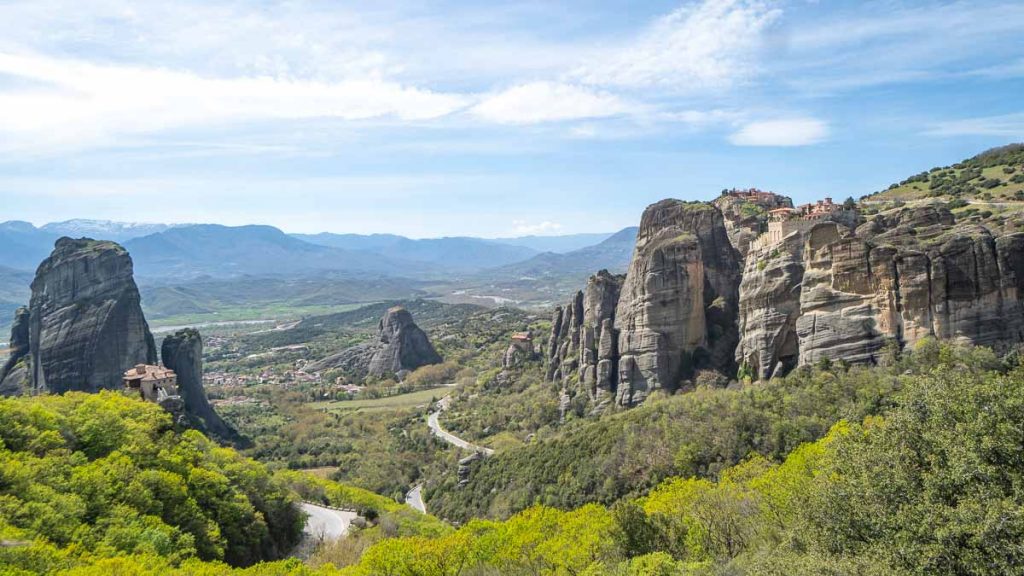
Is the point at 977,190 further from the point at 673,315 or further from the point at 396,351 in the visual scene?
the point at 396,351

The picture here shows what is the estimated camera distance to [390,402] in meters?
107

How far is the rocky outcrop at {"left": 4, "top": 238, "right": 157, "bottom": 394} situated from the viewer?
75.2 meters

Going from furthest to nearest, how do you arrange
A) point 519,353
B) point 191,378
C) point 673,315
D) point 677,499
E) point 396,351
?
point 396,351, point 519,353, point 191,378, point 673,315, point 677,499

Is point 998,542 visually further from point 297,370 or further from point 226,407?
point 297,370

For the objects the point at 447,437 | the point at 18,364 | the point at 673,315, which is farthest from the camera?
the point at 18,364

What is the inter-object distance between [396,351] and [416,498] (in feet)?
228

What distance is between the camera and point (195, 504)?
107 ft

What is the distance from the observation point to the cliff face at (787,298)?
4241cm

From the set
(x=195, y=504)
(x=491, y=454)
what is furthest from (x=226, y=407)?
(x=195, y=504)

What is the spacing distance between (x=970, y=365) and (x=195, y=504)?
44.4 m

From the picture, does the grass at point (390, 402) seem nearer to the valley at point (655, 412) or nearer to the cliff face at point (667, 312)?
the valley at point (655, 412)

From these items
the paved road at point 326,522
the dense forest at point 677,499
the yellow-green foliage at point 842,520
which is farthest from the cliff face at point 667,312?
the paved road at point 326,522

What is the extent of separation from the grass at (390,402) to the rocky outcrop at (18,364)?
133 feet

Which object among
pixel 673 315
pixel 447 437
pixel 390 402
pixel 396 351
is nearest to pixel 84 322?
pixel 390 402
